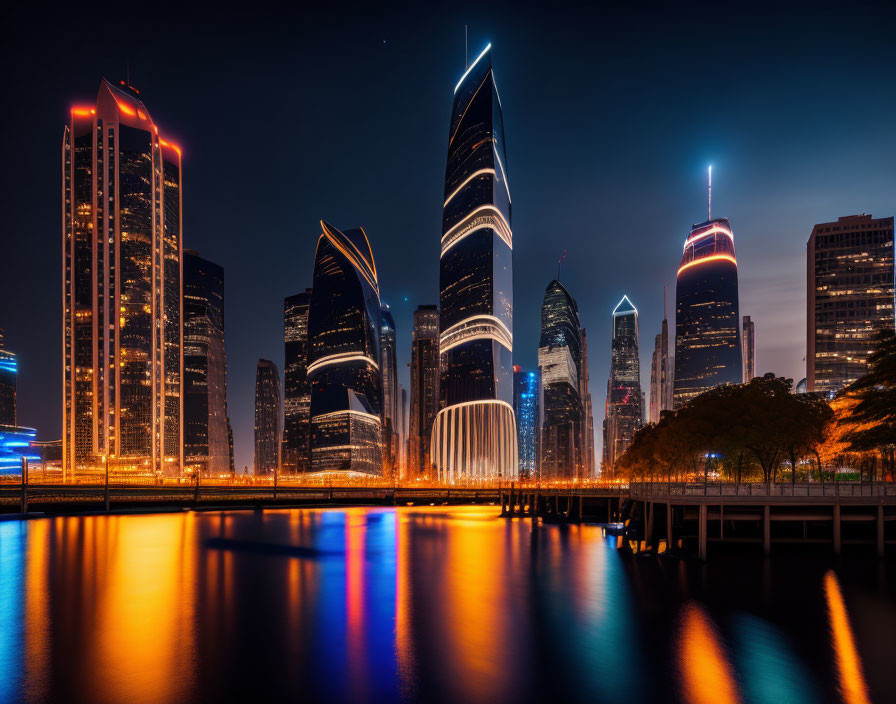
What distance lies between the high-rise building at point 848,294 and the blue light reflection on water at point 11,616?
197841 millimetres

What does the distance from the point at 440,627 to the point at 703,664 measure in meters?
12.8

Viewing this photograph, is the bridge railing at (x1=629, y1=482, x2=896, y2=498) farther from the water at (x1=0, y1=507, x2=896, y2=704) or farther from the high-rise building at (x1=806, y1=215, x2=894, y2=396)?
the high-rise building at (x1=806, y1=215, x2=894, y2=396)

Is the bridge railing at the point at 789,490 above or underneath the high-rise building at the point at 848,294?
underneath

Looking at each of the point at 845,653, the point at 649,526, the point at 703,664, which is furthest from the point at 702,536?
the point at 703,664

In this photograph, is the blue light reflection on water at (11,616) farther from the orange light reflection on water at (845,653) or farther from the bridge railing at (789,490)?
the bridge railing at (789,490)

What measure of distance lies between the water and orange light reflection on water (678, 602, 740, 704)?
0.39 feet

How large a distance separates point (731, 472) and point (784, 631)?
199ft

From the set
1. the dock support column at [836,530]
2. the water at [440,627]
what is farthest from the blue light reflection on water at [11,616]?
the dock support column at [836,530]

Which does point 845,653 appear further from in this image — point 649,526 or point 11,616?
point 11,616

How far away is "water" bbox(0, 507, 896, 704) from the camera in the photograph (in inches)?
959

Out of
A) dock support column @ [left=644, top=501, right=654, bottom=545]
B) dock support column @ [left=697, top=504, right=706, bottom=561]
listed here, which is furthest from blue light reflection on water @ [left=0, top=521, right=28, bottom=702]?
dock support column @ [left=644, top=501, right=654, bottom=545]

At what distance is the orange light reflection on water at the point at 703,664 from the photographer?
23.2m

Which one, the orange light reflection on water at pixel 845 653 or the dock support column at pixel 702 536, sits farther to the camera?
the dock support column at pixel 702 536

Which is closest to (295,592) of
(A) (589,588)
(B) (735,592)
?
(A) (589,588)
